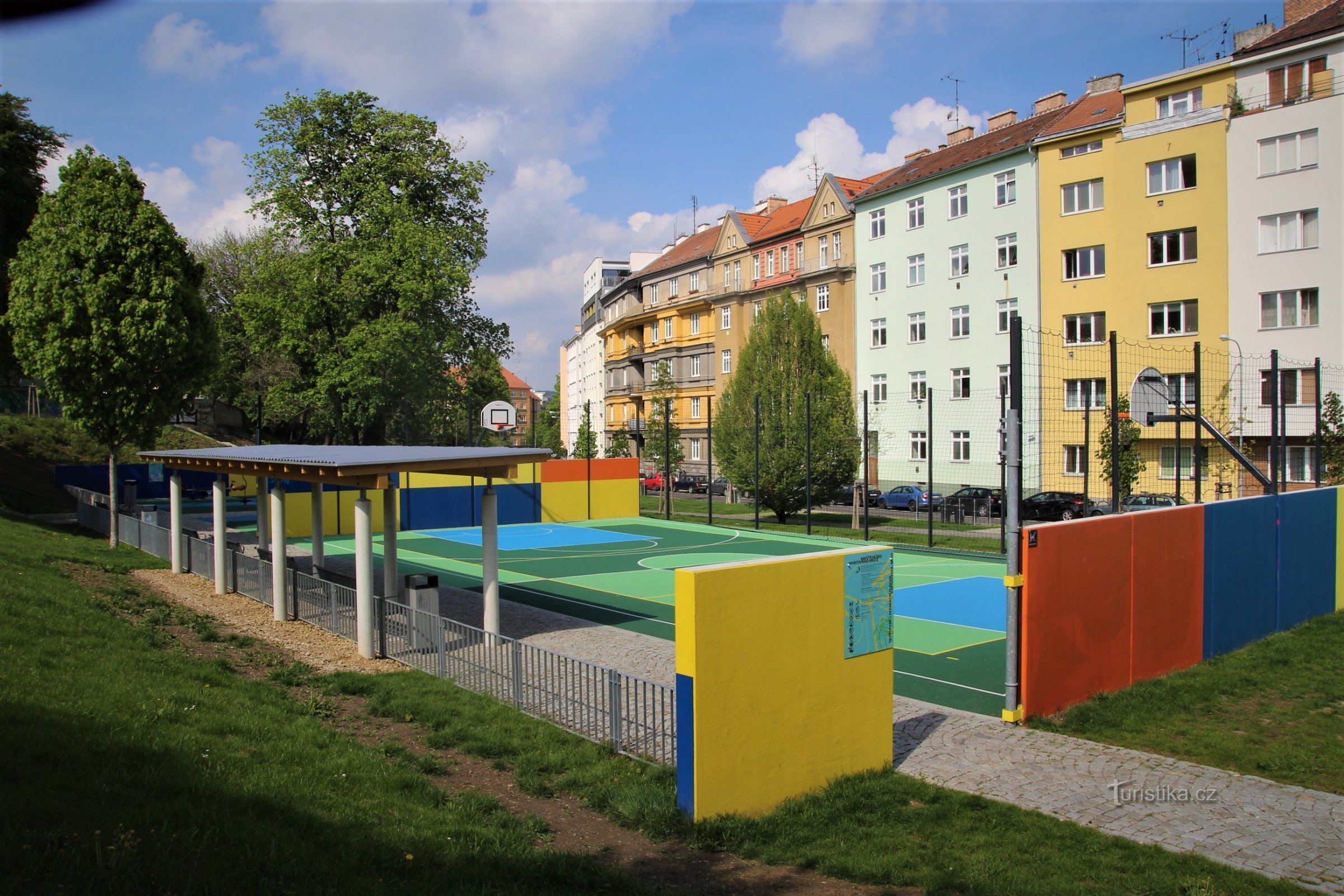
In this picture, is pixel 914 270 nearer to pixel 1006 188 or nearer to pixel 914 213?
pixel 914 213

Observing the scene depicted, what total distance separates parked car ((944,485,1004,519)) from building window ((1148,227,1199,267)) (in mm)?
11174

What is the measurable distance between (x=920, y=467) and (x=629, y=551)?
19342 millimetres

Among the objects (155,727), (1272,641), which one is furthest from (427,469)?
(1272,641)

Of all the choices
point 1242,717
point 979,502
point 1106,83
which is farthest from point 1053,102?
point 1242,717

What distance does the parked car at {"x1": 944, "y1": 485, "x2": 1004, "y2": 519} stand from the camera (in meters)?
32.8

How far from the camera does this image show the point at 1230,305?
3378 cm

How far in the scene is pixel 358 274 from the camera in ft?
119

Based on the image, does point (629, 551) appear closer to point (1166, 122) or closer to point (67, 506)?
point (67, 506)

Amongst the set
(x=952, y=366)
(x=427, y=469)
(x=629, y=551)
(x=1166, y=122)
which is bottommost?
(x=629, y=551)

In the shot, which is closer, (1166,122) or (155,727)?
(155,727)

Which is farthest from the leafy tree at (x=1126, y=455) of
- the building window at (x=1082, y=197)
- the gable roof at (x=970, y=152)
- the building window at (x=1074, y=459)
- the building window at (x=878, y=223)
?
the building window at (x=878, y=223)

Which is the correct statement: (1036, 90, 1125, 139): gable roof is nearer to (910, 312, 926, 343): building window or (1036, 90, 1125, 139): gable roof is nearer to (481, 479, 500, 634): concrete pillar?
(910, 312, 926, 343): building window

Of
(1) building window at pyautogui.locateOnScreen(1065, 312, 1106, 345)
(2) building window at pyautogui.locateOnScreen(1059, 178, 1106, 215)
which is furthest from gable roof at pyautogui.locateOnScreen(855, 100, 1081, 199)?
(1) building window at pyautogui.locateOnScreen(1065, 312, 1106, 345)

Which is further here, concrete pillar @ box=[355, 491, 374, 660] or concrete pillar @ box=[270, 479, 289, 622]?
concrete pillar @ box=[270, 479, 289, 622]
